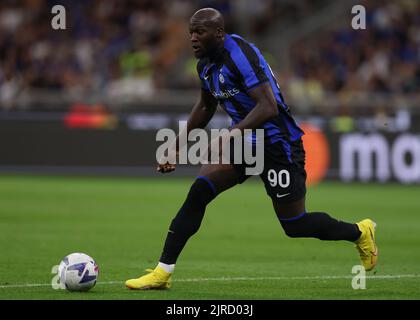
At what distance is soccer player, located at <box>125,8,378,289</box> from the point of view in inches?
327

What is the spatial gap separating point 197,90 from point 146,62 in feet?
6.12

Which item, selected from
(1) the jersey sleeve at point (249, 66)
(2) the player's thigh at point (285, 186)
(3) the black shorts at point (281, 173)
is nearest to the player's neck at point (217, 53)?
(1) the jersey sleeve at point (249, 66)

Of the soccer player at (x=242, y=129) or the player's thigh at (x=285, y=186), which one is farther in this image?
the player's thigh at (x=285, y=186)

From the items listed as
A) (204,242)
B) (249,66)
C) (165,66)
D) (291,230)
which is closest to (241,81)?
(249,66)

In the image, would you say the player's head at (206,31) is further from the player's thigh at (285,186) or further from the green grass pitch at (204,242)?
the green grass pitch at (204,242)

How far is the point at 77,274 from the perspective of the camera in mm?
8141

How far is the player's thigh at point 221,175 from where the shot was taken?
335 inches

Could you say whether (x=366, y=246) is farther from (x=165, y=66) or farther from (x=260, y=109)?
(x=165, y=66)

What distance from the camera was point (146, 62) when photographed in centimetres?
2620

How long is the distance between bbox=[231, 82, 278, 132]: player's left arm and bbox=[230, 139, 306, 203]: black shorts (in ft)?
1.37

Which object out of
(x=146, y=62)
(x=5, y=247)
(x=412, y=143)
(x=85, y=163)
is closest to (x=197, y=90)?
(x=146, y=62)

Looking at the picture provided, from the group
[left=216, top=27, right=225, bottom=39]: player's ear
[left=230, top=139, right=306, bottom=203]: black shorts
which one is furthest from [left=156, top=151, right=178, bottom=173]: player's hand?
[left=216, top=27, right=225, bottom=39]: player's ear

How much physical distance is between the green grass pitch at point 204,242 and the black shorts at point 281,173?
2.79 ft

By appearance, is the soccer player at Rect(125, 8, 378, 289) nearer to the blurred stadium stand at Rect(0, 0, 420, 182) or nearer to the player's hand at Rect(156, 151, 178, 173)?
the player's hand at Rect(156, 151, 178, 173)
